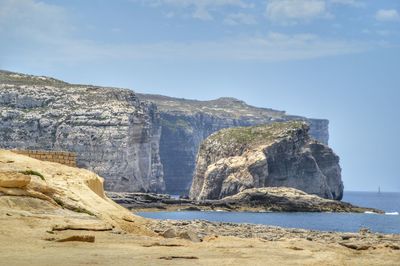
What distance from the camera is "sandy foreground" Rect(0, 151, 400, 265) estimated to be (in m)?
22.5

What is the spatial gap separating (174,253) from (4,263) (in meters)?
5.98

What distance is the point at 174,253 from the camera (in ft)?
80.0

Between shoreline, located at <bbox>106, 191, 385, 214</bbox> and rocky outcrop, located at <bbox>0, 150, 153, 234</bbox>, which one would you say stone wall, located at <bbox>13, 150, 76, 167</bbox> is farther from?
shoreline, located at <bbox>106, 191, 385, 214</bbox>

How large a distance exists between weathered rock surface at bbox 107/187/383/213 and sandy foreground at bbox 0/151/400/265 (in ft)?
417

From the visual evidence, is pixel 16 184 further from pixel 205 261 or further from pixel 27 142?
pixel 27 142

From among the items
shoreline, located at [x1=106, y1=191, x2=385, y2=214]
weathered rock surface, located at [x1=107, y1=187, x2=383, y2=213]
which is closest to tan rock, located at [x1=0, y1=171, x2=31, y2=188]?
shoreline, located at [x1=106, y1=191, x2=385, y2=214]

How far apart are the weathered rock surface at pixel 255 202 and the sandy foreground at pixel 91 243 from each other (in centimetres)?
12722

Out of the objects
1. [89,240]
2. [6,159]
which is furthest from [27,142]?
[89,240]

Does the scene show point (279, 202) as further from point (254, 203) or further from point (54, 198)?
point (54, 198)

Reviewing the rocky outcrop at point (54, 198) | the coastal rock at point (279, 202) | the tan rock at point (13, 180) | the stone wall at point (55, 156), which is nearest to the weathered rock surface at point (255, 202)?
the coastal rock at point (279, 202)

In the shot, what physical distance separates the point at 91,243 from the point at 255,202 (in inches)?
5881

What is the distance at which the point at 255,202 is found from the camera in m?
173

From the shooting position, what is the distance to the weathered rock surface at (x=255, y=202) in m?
166

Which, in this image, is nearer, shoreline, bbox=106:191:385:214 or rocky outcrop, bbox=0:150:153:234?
rocky outcrop, bbox=0:150:153:234
